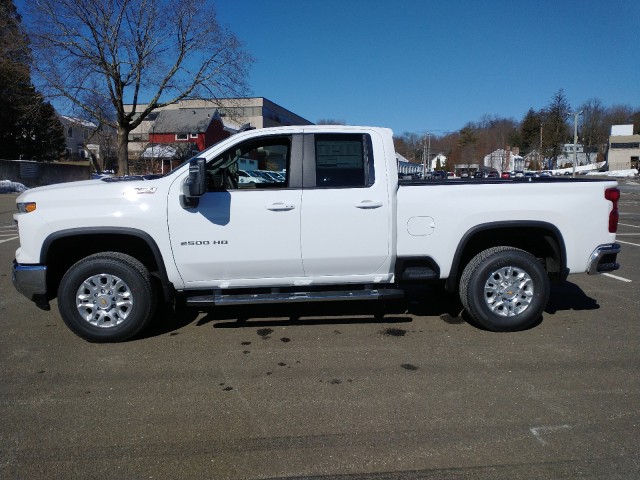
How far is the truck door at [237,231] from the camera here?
15.2 feet

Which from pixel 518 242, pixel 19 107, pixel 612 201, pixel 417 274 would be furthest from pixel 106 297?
pixel 19 107

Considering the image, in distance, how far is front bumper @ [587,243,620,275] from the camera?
4977 mm

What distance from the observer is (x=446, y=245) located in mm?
4914

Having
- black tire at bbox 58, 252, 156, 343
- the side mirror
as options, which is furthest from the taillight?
black tire at bbox 58, 252, 156, 343

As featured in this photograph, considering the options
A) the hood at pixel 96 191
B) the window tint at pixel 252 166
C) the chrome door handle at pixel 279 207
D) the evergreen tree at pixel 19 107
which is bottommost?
the chrome door handle at pixel 279 207

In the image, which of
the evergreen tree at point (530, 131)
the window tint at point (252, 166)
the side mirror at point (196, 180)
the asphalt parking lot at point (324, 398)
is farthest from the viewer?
the evergreen tree at point (530, 131)

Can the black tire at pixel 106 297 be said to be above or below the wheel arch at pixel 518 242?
below

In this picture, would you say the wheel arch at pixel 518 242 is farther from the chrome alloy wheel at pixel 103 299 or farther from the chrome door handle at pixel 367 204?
the chrome alloy wheel at pixel 103 299

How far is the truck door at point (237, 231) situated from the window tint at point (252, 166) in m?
0.01

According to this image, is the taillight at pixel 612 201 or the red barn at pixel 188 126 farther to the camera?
the red barn at pixel 188 126

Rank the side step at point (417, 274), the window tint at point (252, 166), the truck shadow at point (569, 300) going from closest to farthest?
the window tint at point (252, 166), the side step at point (417, 274), the truck shadow at point (569, 300)

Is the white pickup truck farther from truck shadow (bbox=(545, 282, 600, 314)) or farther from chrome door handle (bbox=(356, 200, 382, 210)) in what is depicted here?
truck shadow (bbox=(545, 282, 600, 314))

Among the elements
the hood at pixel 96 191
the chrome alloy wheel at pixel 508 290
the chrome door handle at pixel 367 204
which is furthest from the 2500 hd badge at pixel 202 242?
the chrome alloy wheel at pixel 508 290

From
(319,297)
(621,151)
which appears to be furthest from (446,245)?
(621,151)
